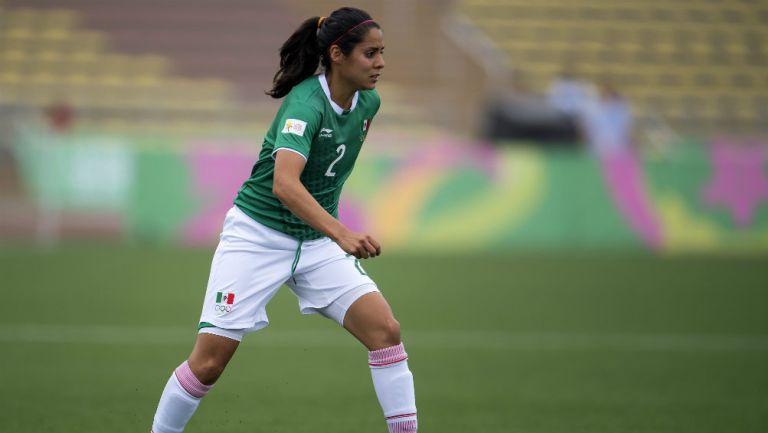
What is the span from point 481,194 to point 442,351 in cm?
737

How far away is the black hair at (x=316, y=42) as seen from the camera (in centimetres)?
482

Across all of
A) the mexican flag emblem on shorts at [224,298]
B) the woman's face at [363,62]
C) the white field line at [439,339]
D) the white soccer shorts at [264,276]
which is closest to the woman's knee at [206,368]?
the white soccer shorts at [264,276]

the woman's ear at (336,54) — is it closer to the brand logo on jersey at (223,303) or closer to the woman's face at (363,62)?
the woman's face at (363,62)

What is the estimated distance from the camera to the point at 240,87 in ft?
73.4

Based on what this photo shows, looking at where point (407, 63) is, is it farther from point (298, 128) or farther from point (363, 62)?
point (298, 128)

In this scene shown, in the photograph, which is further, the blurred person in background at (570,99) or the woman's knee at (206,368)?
the blurred person in background at (570,99)

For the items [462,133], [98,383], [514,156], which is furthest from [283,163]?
[462,133]

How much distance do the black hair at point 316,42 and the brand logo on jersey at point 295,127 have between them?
13.6 inches

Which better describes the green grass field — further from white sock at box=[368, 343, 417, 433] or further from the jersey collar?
the jersey collar

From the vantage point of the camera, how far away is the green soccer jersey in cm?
472

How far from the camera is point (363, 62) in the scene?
4.80m

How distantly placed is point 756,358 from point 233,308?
15.3 feet

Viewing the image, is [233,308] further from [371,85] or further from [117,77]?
[117,77]

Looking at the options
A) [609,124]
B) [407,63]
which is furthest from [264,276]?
[407,63]
